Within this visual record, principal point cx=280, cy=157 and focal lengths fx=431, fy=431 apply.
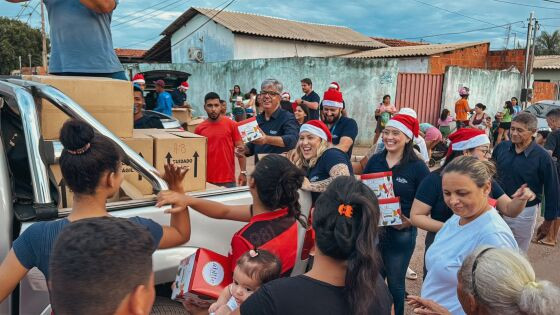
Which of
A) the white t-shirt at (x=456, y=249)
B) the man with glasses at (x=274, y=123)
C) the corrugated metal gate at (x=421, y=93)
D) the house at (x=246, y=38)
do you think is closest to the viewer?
the white t-shirt at (x=456, y=249)

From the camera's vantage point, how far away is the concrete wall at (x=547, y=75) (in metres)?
26.9

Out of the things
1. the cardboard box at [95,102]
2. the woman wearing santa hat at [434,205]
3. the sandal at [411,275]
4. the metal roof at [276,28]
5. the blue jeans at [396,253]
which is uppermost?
the metal roof at [276,28]

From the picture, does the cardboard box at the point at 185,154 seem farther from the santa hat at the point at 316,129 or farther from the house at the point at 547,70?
the house at the point at 547,70

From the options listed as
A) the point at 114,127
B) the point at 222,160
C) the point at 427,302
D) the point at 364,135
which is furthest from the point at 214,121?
the point at 364,135

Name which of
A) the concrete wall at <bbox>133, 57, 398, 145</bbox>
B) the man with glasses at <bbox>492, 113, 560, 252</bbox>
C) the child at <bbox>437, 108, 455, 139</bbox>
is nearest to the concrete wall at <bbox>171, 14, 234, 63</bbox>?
the concrete wall at <bbox>133, 57, 398, 145</bbox>

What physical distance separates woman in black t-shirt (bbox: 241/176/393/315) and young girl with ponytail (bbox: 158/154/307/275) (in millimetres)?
570

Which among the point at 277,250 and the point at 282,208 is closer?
the point at 277,250

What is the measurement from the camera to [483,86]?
1619 cm

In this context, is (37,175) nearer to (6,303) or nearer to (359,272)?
(6,303)

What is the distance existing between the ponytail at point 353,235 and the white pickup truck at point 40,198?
0.73m

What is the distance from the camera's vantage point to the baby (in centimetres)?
184

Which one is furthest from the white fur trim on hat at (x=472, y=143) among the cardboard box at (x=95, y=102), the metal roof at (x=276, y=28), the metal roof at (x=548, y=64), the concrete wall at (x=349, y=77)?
the metal roof at (x=548, y=64)

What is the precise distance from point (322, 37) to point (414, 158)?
2306 centimetres

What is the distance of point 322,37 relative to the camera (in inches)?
993
